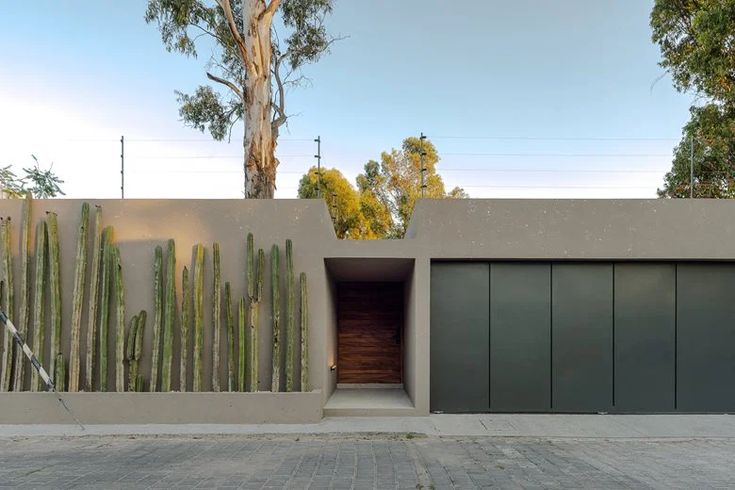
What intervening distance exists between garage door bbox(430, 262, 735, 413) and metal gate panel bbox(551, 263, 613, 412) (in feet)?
0.05

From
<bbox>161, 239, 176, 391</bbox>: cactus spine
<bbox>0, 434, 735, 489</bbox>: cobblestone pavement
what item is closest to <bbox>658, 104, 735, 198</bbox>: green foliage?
<bbox>0, 434, 735, 489</bbox>: cobblestone pavement

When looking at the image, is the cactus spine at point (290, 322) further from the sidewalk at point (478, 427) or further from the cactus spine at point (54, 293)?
the cactus spine at point (54, 293)

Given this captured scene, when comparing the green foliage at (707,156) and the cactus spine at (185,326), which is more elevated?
the green foliage at (707,156)

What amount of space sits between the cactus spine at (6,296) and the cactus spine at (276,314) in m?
3.54

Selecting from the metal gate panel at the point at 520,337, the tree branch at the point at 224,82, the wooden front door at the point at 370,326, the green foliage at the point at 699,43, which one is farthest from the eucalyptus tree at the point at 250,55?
the green foliage at the point at 699,43

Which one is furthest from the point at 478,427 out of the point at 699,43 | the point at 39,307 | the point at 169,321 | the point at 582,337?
the point at 699,43

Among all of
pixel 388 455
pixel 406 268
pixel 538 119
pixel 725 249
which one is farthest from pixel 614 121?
pixel 388 455

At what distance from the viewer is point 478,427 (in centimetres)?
538

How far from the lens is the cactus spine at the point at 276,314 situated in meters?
5.65

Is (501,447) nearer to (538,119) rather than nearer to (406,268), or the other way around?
(406,268)

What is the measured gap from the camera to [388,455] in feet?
14.7

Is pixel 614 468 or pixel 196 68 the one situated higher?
pixel 196 68

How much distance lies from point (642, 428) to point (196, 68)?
1337 centimetres

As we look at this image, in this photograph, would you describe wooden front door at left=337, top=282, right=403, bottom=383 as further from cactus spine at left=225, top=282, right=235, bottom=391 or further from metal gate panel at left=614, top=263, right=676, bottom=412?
metal gate panel at left=614, top=263, right=676, bottom=412
